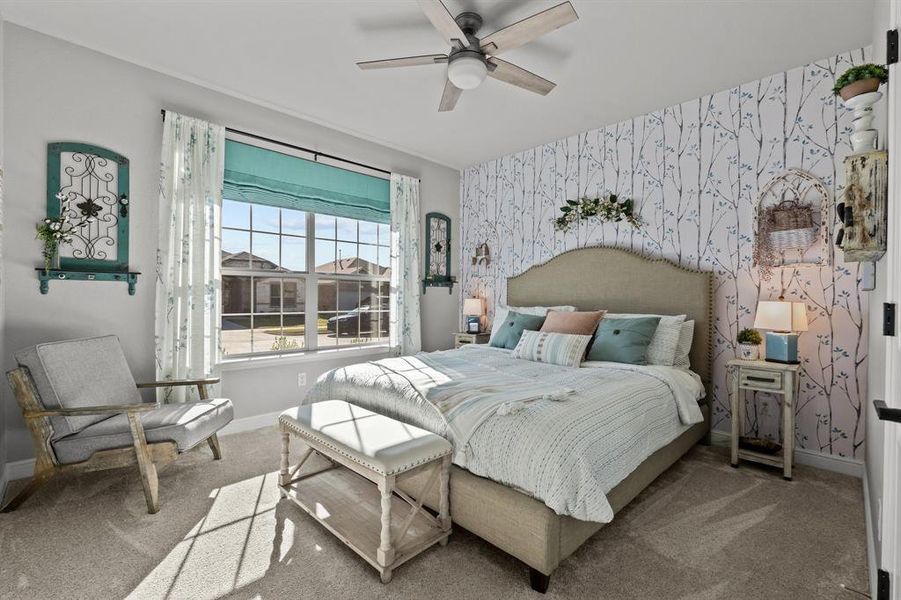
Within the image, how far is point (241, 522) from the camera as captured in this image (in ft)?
7.08

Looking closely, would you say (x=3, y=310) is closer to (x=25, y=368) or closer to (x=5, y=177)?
(x=25, y=368)

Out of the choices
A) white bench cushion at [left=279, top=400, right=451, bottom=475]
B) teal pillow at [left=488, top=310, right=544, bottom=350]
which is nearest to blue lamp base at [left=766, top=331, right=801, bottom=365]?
teal pillow at [left=488, top=310, right=544, bottom=350]

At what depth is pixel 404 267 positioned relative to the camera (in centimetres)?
468

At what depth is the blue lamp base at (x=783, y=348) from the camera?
277 centimetres

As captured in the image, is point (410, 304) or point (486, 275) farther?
point (486, 275)

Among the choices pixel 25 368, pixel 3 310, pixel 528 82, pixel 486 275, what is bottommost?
pixel 25 368

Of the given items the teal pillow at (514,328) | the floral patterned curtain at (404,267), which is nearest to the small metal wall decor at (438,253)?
the floral patterned curtain at (404,267)

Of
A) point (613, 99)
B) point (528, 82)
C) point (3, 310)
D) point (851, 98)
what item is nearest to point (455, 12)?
point (528, 82)

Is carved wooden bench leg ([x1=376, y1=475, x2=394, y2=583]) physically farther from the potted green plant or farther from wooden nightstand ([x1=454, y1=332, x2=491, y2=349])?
wooden nightstand ([x1=454, y1=332, x2=491, y2=349])

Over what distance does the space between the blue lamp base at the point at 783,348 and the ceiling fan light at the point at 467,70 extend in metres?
2.61

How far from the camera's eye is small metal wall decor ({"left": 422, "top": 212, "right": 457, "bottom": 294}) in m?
5.07

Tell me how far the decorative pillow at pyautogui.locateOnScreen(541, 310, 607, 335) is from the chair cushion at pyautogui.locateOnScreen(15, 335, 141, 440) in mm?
3078

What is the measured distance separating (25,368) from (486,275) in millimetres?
4084

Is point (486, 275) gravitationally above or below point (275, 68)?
below
